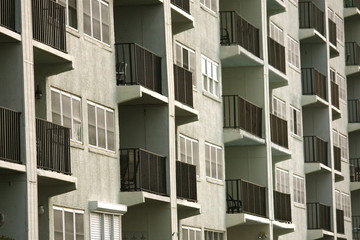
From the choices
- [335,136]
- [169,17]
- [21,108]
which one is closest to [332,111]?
[335,136]

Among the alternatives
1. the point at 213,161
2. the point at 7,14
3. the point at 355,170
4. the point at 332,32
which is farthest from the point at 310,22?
the point at 7,14

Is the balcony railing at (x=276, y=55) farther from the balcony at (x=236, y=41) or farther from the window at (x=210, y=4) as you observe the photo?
the window at (x=210, y=4)

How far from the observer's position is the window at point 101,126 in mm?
42500

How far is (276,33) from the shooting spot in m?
67.4

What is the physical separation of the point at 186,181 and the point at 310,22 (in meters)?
24.3

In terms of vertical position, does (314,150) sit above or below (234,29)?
below

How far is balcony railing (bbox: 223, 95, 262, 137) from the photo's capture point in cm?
5762

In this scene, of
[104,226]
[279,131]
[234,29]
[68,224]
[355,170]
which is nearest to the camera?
[68,224]

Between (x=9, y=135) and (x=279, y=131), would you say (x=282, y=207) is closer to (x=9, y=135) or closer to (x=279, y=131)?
(x=279, y=131)

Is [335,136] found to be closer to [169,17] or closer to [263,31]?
[263,31]

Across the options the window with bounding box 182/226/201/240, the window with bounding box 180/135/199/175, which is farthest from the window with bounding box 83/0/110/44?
the window with bounding box 182/226/201/240

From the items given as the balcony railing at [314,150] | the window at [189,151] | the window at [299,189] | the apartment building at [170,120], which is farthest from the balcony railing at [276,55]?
the window at [189,151]

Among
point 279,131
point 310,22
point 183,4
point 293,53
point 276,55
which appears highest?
point 310,22

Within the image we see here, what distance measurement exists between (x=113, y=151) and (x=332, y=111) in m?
33.1
